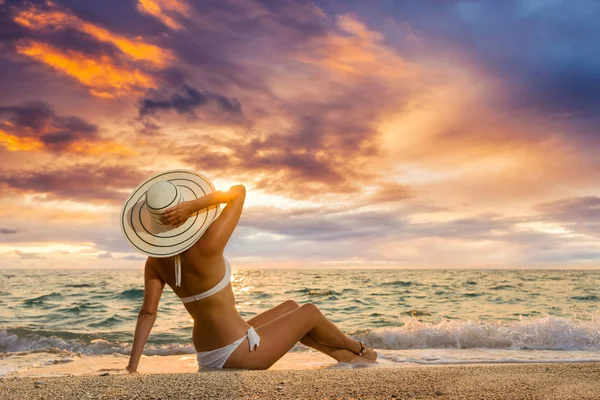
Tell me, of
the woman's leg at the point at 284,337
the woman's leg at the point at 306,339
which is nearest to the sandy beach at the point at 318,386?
the woman's leg at the point at 284,337

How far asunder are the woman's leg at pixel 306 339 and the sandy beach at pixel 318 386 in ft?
3.42

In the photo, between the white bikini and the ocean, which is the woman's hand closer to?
the white bikini

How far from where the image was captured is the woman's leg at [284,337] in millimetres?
4605

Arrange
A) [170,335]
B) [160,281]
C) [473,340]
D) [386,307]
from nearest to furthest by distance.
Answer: [160,281] → [473,340] → [170,335] → [386,307]

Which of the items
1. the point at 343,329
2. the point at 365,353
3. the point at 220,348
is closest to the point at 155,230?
the point at 220,348

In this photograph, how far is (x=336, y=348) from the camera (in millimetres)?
5324

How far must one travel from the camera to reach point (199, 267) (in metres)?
4.30

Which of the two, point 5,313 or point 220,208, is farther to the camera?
point 5,313

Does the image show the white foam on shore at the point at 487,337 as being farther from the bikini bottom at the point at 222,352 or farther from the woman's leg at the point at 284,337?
the bikini bottom at the point at 222,352

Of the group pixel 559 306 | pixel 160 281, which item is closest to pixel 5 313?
pixel 160 281

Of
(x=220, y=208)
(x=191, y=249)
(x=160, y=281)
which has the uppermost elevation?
(x=220, y=208)

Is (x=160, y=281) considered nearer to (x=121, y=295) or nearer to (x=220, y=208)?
(x=220, y=208)

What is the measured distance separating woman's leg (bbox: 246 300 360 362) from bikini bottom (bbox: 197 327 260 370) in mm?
514

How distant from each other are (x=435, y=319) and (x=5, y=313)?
31.3 ft
